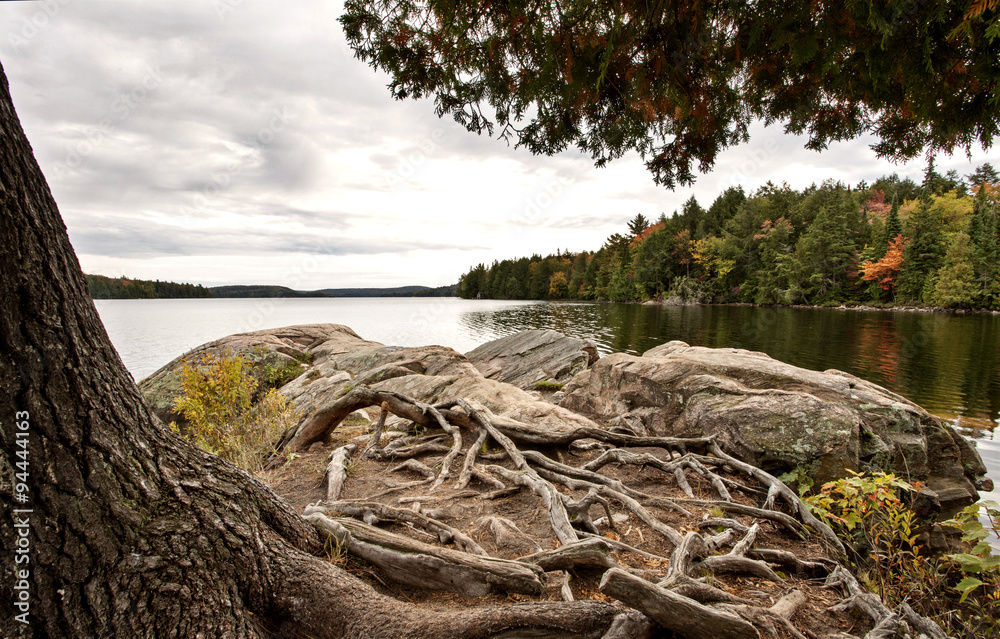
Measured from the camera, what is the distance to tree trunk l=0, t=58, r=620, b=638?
1.58 metres

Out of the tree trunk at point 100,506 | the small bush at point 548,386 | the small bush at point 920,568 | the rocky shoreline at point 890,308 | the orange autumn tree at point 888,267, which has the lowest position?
the small bush at point 548,386

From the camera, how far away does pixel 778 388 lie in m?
7.14

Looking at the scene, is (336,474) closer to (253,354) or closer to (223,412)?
(223,412)

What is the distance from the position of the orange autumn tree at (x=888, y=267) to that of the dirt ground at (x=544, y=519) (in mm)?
69632

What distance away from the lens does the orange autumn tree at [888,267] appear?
55.7m

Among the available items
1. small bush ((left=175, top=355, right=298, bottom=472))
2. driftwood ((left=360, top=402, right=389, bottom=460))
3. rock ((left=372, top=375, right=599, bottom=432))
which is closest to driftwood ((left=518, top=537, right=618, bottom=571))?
rock ((left=372, top=375, right=599, bottom=432))

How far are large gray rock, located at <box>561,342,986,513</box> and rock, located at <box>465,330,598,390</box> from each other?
623 cm

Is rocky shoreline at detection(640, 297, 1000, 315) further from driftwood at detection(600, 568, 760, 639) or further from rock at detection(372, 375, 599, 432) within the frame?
driftwood at detection(600, 568, 760, 639)

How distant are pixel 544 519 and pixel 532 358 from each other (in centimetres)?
1480

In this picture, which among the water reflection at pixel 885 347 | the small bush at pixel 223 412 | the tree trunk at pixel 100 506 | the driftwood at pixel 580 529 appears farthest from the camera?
the water reflection at pixel 885 347

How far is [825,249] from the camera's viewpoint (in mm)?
62531

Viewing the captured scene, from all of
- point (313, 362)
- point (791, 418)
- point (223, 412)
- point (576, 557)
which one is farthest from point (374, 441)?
point (313, 362)

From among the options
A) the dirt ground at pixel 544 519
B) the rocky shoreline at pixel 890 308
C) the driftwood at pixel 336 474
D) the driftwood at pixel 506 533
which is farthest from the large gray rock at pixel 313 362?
the rocky shoreline at pixel 890 308

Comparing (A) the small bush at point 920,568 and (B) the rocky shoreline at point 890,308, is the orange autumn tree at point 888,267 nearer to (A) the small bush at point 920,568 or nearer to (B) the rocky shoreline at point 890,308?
(B) the rocky shoreline at point 890,308
